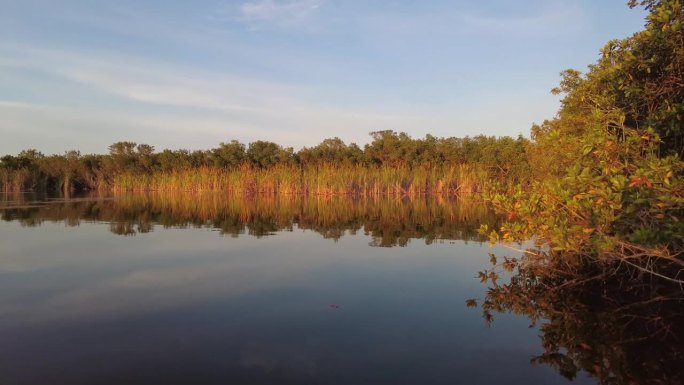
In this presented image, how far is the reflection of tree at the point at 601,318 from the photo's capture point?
3.75 meters

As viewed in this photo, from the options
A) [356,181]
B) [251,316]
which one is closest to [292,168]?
[356,181]

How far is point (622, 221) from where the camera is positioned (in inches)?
203

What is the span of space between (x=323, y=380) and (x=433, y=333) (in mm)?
1492

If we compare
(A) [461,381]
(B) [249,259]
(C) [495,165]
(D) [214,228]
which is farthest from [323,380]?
(C) [495,165]

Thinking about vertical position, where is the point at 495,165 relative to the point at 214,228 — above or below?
above

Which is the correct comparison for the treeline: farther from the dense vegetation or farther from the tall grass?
the dense vegetation

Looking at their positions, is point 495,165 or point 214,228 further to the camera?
point 495,165

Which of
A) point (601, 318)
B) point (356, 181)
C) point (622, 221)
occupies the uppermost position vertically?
point (356, 181)

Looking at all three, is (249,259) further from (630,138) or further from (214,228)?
(630,138)

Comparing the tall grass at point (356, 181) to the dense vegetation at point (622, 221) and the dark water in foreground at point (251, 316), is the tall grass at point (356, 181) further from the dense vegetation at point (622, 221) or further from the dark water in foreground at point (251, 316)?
the dense vegetation at point (622, 221)

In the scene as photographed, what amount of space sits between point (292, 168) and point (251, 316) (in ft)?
98.4

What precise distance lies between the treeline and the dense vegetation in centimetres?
2249

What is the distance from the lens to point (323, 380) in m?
3.46

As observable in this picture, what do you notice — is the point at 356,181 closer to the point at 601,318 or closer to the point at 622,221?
the point at 622,221
